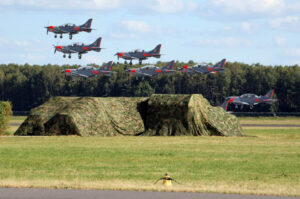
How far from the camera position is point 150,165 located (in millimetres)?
23578

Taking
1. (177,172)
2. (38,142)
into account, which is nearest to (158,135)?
(38,142)

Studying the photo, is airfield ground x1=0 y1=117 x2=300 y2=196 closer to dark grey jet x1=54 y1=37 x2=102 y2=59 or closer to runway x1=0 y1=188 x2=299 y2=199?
runway x1=0 y1=188 x2=299 y2=199

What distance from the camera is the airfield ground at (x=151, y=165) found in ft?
57.7

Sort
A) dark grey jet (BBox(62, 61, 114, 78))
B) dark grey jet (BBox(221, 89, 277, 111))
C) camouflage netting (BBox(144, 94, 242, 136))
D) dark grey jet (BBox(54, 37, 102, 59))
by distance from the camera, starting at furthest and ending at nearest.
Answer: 1. dark grey jet (BBox(221, 89, 277, 111))
2. dark grey jet (BBox(62, 61, 114, 78))
3. dark grey jet (BBox(54, 37, 102, 59))
4. camouflage netting (BBox(144, 94, 242, 136))

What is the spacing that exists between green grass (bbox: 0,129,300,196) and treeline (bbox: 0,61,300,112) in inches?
3887

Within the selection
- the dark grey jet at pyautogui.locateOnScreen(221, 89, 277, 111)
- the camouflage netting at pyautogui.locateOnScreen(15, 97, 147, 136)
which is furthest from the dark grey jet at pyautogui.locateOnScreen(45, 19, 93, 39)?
the camouflage netting at pyautogui.locateOnScreen(15, 97, 147, 136)

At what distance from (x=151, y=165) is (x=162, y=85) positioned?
11638 centimetres

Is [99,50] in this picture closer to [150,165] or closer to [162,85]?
[162,85]

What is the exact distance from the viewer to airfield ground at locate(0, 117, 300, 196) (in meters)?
17.6

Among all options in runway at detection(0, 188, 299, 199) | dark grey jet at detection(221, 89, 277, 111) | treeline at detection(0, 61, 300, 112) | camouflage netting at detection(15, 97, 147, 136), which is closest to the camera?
runway at detection(0, 188, 299, 199)

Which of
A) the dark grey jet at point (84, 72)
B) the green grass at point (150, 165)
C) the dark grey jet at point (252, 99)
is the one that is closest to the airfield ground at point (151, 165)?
the green grass at point (150, 165)

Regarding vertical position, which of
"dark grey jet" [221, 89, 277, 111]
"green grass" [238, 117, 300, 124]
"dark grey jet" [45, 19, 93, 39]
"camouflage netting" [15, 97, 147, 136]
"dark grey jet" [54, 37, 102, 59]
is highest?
"dark grey jet" [45, 19, 93, 39]

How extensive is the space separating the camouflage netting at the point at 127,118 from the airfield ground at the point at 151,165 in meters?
4.59

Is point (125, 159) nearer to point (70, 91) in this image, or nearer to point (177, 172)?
point (177, 172)
